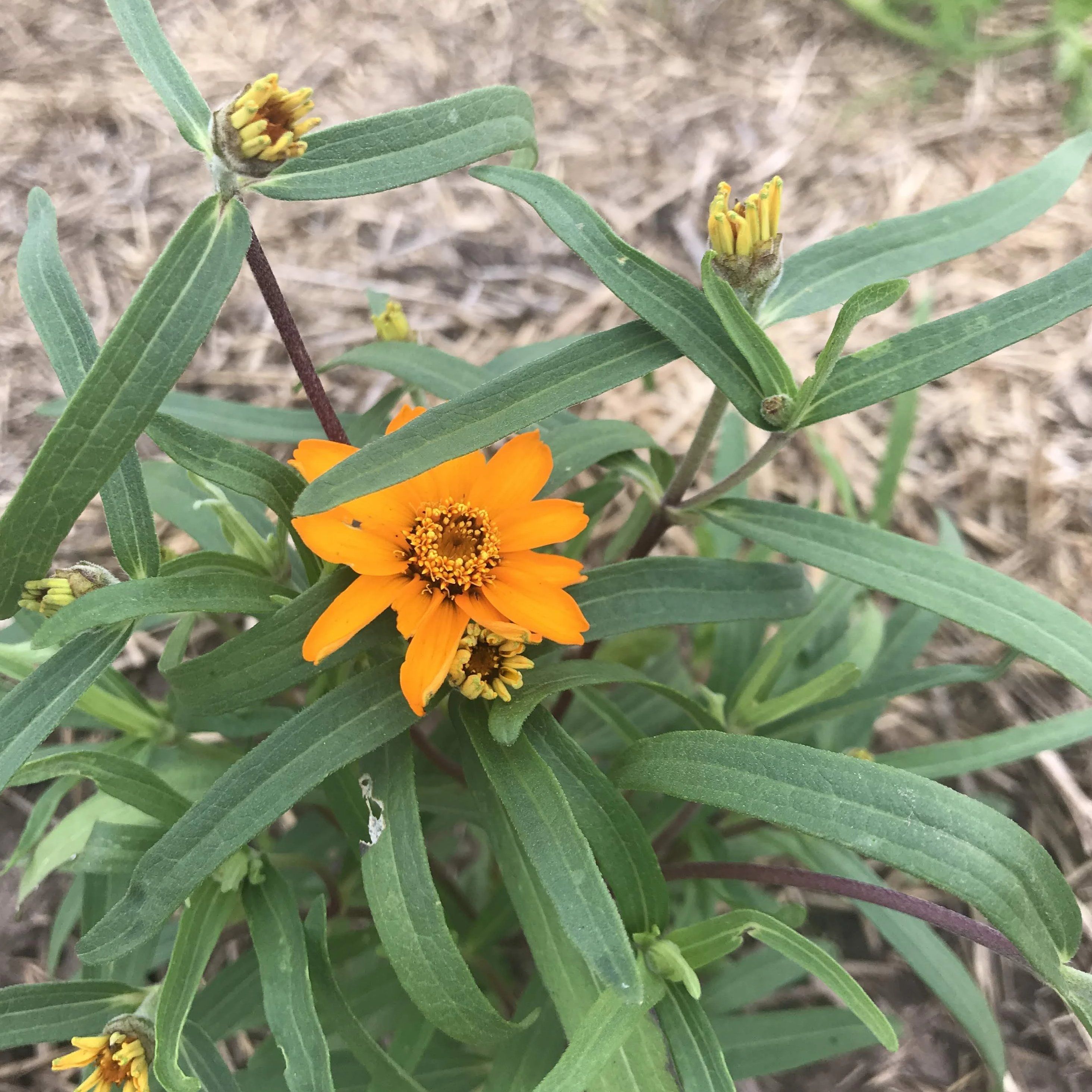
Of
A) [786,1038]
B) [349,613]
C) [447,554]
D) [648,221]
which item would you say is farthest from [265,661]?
[648,221]

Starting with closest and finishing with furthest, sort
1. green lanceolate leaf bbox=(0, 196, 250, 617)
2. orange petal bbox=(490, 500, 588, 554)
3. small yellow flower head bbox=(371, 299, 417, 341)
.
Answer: green lanceolate leaf bbox=(0, 196, 250, 617)
orange petal bbox=(490, 500, 588, 554)
small yellow flower head bbox=(371, 299, 417, 341)

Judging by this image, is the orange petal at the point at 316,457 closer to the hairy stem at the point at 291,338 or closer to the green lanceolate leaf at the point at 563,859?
the hairy stem at the point at 291,338

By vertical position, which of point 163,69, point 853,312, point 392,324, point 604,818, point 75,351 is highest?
point 392,324

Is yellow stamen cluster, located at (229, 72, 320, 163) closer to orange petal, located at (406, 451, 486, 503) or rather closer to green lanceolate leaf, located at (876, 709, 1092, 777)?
orange petal, located at (406, 451, 486, 503)

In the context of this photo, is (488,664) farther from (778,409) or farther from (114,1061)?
(114,1061)

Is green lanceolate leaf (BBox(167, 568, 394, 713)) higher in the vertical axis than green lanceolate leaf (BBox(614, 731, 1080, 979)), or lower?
higher

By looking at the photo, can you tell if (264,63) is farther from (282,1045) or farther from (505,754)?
(282,1045)

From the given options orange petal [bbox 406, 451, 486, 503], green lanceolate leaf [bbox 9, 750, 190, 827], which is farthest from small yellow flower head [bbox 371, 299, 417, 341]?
green lanceolate leaf [bbox 9, 750, 190, 827]
